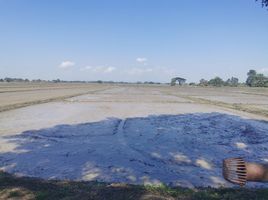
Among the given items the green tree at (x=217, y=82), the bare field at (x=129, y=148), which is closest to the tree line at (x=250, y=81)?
the green tree at (x=217, y=82)

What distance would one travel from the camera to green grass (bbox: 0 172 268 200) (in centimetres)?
714

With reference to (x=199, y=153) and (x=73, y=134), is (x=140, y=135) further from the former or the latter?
(x=199, y=153)

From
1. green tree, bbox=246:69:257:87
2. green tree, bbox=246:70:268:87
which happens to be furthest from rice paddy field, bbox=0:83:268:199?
green tree, bbox=246:69:257:87

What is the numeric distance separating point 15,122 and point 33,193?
13482mm

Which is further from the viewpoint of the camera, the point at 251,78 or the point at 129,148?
the point at 251,78

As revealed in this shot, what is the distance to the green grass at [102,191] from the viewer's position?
23.4ft

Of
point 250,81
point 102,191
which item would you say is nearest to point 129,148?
point 102,191

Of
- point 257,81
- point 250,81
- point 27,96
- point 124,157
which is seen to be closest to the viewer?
point 124,157

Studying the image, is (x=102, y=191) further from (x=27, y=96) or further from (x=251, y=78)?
(x=251, y=78)

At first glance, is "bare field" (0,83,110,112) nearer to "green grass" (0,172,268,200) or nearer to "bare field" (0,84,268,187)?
"bare field" (0,84,268,187)

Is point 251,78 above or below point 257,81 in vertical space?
above

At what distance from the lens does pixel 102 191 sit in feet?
24.8

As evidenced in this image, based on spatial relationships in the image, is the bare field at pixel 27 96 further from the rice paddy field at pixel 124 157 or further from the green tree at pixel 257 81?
the green tree at pixel 257 81

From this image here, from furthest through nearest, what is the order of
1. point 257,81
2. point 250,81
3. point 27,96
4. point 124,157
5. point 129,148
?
point 250,81 → point 257,81 → point 27,96 → point 129,148 → point 124,157
